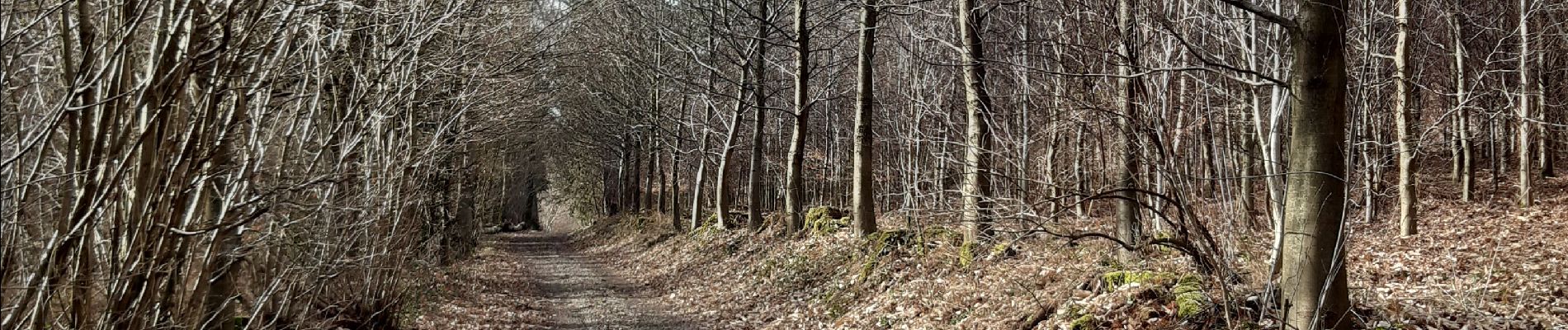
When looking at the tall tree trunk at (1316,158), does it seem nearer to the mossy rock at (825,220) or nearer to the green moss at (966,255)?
the green moss at (966,255)

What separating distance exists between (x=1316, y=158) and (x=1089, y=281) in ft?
9.16

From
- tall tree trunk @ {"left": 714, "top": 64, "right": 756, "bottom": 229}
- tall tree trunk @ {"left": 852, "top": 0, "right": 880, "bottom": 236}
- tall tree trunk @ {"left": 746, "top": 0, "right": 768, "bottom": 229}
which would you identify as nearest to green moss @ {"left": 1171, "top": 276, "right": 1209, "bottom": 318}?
tall tree trunk @ {"left": 852, "top": 0, "right": 880, "bottom": 236}

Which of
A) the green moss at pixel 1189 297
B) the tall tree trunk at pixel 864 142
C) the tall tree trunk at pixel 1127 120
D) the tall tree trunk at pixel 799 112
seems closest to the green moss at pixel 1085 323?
the green moss at pixel 1189 297

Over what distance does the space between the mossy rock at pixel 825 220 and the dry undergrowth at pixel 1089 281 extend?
9.0 inches

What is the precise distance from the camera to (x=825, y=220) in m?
15.0

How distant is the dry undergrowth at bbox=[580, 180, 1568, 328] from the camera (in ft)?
19.4

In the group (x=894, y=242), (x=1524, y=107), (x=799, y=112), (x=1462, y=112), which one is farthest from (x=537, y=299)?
(x=1524, y=107)

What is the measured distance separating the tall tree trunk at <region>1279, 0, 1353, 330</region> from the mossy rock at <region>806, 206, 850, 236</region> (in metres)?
9.56

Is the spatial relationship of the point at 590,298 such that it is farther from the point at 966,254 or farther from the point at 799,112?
the point at 966,254

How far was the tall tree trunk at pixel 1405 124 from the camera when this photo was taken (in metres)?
12.0

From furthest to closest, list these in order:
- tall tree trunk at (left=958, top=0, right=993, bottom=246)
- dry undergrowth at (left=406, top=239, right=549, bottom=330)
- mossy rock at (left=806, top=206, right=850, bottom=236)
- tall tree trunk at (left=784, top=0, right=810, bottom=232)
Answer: tall tree trunk at (left=784, top=0, right=810, bottom=232)
mossy rock at (left=806, top=206, right=850, bottom=236)
dry undergrowth at (left=406, top=239, right=549, bottom=330)
tall tree trunk at (left=958, top=0, right=993, bottom=246)

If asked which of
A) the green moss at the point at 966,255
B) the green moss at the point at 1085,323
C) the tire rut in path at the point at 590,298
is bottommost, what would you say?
the tire rut in path at the point at 590,298

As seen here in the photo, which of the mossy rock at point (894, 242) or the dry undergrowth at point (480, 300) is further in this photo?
the mossy rock at point (894, 242)

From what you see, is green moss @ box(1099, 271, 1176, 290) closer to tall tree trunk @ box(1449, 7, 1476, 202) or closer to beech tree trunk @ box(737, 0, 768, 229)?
tall tree trunk @ box(1449, 7, 1476, 202)
